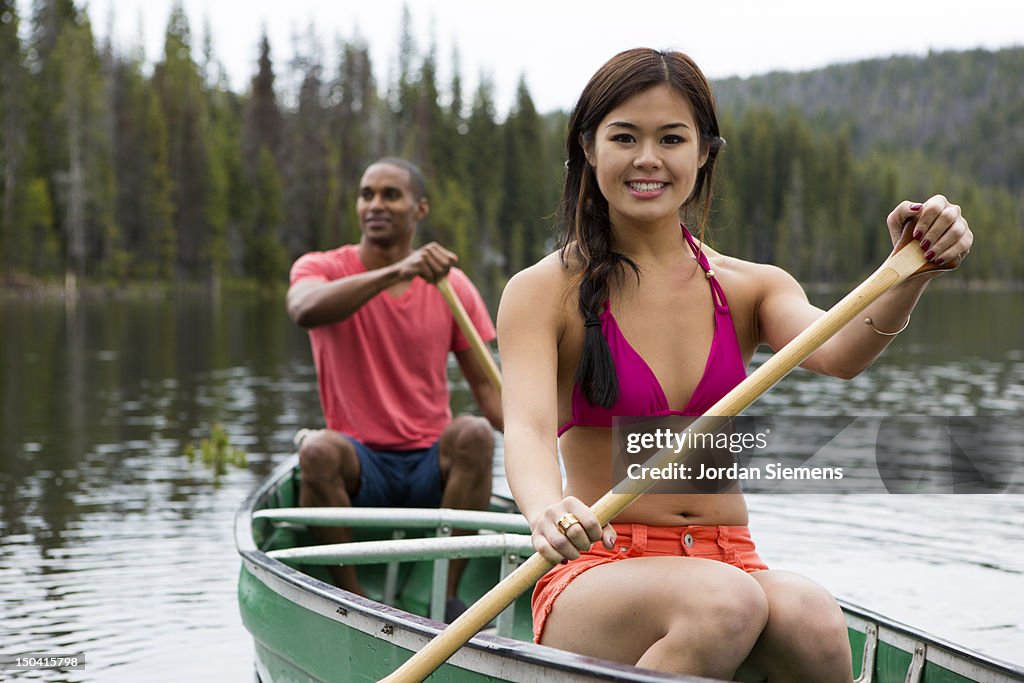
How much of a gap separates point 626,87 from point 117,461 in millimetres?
10676

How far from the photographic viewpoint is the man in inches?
220

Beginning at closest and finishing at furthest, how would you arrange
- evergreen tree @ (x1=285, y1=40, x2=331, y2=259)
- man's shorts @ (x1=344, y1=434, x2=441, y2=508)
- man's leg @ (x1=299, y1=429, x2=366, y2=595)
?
1. man's leg @ (x1=299, y1=429, x2=366, y2=595)
2. man's shorts @ (x1=344, y1=434, x2=441, y2=508)
3. evergreen tree @ (x1=285, y1=40, x2=331, y2=259)

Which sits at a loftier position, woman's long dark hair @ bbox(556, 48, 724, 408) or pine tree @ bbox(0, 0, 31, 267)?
pine tree @ bbox(0, 0, 31, 267)

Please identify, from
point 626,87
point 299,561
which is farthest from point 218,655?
point 626,87

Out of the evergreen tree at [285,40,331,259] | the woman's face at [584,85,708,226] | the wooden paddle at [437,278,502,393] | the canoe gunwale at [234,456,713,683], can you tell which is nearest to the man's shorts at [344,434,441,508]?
the wooden paddle at [437,278,502,393]

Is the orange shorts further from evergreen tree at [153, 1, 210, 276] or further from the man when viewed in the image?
evergreen tree at [153, 1, 210, 276]

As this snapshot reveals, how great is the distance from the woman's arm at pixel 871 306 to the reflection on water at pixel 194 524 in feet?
12.7

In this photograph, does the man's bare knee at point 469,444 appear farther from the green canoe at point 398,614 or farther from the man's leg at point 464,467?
the green canoe at point 398,614

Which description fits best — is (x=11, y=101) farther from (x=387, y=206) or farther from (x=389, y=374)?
(x=389, y=374)

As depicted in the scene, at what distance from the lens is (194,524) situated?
9.12m

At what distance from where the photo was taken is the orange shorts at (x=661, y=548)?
2713mm

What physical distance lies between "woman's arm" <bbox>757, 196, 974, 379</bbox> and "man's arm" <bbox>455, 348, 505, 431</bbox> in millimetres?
2988

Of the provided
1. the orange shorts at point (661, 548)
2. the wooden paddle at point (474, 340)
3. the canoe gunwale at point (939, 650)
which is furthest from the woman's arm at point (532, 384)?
the wooden paddle at point (474, 340)

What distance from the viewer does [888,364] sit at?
990 inches
